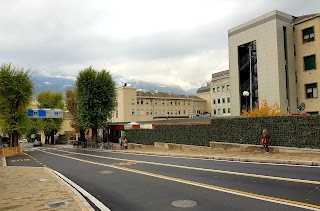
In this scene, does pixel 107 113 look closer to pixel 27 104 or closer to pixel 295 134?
pixel 27 104

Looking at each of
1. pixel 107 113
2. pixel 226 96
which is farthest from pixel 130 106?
pixel 107 113

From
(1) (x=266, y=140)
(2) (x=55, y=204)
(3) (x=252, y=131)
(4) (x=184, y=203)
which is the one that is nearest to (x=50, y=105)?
(3) (x=252, y=131)

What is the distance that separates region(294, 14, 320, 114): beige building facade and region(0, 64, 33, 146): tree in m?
40.1

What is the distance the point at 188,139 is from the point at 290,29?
21.1 m

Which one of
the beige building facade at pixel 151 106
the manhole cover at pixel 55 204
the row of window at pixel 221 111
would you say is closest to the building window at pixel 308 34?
the manhole cover at pixel 55 204

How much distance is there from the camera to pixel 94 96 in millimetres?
49219

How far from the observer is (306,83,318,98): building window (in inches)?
1372

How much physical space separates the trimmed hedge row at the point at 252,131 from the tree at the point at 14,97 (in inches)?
A: 1005

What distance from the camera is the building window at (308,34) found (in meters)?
35.1

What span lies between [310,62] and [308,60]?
1.61 ft

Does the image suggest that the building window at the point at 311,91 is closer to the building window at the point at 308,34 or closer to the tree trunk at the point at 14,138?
the building window at the point at 308,34

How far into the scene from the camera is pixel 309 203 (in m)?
7.28

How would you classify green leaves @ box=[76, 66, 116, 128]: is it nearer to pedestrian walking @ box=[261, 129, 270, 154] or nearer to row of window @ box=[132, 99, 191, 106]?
pedestrian walking @ box=[261, 129, 270, 154]

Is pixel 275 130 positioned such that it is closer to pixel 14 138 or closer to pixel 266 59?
pixel 266 59
